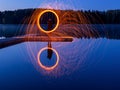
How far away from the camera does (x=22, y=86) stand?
5.02m

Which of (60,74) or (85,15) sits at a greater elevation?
(85,15)

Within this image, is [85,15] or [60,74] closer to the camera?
[60,74]

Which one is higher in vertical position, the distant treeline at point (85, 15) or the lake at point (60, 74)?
the distant treeline at point (85, 15)

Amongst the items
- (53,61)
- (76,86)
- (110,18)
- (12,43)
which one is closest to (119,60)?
(53,61)

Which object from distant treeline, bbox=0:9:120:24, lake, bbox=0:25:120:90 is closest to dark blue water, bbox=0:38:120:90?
lake, bbox=0:25:120:90

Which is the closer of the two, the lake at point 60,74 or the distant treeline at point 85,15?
the lake at point 60,74

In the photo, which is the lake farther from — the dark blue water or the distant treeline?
the distant treeline

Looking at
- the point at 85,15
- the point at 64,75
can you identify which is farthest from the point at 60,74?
the point at 85,15

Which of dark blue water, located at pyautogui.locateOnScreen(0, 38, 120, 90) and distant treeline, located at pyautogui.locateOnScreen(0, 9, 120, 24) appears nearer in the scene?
dark blue water, located at pyautogui.locateOnScreen(0, 38, 120, 90)

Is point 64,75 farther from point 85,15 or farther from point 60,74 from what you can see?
point 85,15

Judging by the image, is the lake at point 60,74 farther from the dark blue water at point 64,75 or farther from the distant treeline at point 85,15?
the distant treeline at point 85,15

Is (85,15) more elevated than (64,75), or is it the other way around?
(85,15)

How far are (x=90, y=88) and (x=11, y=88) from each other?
→ 124 centimetres

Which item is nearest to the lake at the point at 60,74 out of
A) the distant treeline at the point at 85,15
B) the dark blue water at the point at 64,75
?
the dark blue water at the point at 64,75
